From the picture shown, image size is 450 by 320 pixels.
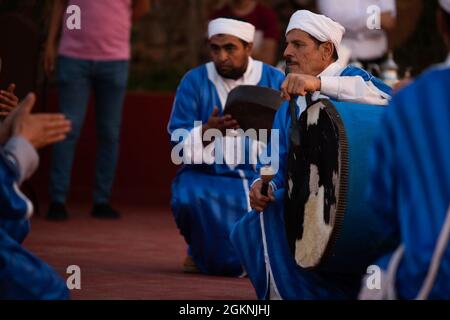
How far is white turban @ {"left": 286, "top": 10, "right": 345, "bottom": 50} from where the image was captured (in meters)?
7.18

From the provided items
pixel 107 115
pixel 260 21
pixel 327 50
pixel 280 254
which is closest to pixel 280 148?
pixel 280 254

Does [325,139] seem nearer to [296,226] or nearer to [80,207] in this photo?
[296,226]

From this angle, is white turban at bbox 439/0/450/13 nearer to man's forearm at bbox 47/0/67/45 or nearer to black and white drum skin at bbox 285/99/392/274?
black and white drum skin at bbox 285/99/392/274

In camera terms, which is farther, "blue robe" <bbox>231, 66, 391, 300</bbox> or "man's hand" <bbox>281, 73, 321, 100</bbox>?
"blue robe" <bbox>231, 66, 391, 300</bbox>

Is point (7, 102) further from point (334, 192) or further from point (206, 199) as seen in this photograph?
point (206, 199)

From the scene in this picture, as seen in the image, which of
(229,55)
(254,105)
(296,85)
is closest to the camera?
(296,85)

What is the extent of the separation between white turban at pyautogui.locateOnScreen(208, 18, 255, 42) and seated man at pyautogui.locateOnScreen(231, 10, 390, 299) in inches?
79.6

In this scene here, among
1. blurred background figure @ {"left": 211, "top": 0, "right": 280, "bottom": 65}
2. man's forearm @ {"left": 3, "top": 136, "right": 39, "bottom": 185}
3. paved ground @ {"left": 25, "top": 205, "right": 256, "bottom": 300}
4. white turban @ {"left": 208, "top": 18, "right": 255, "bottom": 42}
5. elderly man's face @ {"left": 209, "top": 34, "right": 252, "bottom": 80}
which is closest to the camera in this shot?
man's forearm @ {"left": 3, "top": 136, "right": 39, "bottom": 185}

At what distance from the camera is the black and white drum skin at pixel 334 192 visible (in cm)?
604

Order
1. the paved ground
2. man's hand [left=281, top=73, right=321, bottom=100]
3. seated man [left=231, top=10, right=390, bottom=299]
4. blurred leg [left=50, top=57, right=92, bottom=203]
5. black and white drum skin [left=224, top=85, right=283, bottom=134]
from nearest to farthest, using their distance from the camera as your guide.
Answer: man's hand [left=281, top=73, right=321, bottom=100]
seated man [left=231, top=10, right=390, bottom=299]
the paved ground
black and white drum skin [left=224, top=85, right=283, bottom=134]
blurred leg [left=50, top=57, right=92, bottom=203]

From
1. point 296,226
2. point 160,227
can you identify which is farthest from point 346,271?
point 160,227

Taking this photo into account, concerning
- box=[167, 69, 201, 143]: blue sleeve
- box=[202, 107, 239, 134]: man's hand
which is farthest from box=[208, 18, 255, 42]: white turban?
box=[202, 107, 239, 134]: man's hand

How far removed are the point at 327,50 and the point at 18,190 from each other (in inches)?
96.8

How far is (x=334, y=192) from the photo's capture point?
6.07 metres
